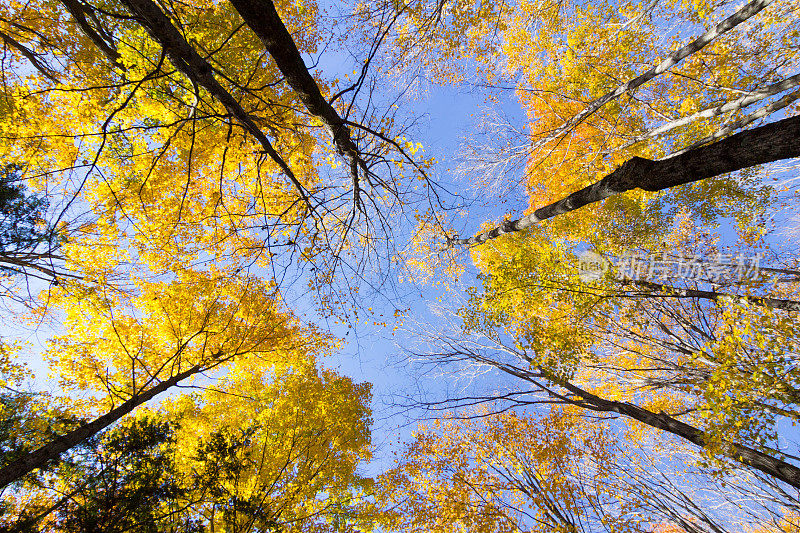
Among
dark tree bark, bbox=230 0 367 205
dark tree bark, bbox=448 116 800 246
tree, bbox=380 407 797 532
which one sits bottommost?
tree, bbox=380 407 797 532

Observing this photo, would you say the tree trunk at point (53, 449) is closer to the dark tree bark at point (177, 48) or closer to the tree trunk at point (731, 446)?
the dark tree bark at point (177, 48)

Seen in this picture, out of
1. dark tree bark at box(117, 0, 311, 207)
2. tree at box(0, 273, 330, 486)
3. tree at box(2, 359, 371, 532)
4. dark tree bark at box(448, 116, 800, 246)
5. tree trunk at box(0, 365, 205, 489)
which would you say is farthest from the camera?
tree at box(0, 273, 330, 486)

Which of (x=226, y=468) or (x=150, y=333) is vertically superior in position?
(x=150, y=333)

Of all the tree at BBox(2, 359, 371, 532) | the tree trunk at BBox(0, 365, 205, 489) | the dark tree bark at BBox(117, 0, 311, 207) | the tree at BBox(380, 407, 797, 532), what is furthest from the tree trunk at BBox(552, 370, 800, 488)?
the tree trunk at BBox(0, 365, 205, 489)

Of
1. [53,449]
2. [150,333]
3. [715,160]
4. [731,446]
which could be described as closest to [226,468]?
[53,449]

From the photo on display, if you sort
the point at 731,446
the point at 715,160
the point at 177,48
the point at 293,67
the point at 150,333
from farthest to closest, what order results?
1. the point at 150,333
2. the point at 731,446
3. the point at 293,67
4. the point at 715,160
5. the point at 177,48

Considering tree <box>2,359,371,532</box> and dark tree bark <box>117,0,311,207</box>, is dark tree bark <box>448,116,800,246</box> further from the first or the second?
tree <box>2,359,371,532</box>

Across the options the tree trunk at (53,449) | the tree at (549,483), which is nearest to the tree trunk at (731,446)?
the tree at (549,483)

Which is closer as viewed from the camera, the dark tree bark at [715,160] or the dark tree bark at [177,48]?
the dark tree bark at [177,48]

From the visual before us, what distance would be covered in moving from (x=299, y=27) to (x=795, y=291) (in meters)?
15.6

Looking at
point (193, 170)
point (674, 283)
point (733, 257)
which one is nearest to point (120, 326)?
point (193, 170)

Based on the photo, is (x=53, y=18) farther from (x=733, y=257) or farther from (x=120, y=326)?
(x=733, y=257)

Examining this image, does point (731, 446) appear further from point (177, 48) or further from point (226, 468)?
point (226, 468)

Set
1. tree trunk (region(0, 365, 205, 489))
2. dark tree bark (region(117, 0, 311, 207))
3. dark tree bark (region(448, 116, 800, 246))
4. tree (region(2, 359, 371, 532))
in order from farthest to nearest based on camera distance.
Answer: tree (region(2, 359, 371, 532)) → tree trunk (region(0, 365, 205, 489)) → dark tree bark (region(448, 116, 800, 246)) → dark tree bark (region(117, 0, 311, 207))
